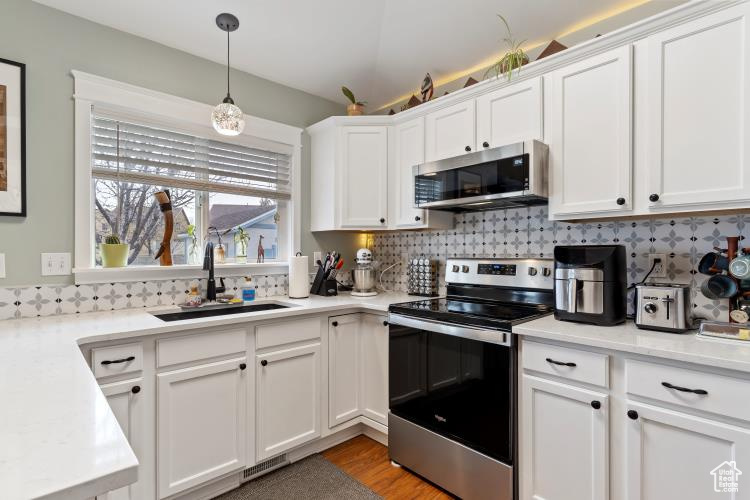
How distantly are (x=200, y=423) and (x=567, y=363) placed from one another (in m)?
1.70

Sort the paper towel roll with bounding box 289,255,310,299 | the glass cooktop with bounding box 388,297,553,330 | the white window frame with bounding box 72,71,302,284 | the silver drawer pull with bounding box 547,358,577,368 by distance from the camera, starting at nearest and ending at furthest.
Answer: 1. the silver drawer pull with bounding box 547,358,577,368
2. the glass cooktop with bounding box 388,297,553,330
3. the white window frame with bounding box 72,71,302,284
4. the paper towel roll with bounding box 289,255,310,299

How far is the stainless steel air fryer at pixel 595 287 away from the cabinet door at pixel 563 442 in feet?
1.15

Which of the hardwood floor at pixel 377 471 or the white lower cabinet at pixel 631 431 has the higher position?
the white lower cabinet at pixel 631 431

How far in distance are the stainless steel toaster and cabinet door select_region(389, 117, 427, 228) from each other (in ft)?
4.32

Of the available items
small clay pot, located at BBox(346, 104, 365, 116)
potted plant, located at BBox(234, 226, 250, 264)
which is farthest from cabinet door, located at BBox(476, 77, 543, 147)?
potted plant, located at BBox(234, 226, 250, 264)

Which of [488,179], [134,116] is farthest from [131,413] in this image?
[488,179]

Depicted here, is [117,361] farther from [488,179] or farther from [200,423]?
[488,179]

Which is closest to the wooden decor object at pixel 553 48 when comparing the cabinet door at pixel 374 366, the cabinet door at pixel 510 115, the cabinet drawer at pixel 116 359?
the cabinet door at pixel 510 115

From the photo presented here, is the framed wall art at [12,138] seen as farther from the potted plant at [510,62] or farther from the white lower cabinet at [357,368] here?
the potted plant at [510,62]

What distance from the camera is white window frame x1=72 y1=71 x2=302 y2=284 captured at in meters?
2.01

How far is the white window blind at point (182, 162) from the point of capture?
2.17m

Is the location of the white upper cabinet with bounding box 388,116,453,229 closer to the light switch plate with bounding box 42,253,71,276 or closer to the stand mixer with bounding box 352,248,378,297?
the stand mixer with bounding box 352,248,378,297

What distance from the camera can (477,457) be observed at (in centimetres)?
180

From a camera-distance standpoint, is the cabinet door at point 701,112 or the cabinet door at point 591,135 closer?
the cabinet door at point 701,112
